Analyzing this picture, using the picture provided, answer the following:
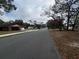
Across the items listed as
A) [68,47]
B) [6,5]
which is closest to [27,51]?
[68,47]

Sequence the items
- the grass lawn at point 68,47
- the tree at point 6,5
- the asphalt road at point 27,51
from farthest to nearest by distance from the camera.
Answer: the tree at point 6,5, the grass lawn at point 68,47, the asphalt road at point 27,51

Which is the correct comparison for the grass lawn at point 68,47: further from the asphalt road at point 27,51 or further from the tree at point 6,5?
the tree at point 6,5

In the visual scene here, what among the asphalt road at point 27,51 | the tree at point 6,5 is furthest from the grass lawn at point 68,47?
the tree at point 6,5

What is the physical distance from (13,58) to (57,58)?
2.46 metres

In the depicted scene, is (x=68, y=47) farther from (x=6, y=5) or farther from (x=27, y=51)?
(x=6, y=5)

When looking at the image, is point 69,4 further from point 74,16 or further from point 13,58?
point 13,58

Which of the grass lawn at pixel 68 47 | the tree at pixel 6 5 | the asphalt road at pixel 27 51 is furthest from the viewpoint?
the tree at pixel 6 5

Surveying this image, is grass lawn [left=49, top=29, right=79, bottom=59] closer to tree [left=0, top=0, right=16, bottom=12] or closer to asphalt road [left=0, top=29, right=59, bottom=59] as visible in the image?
asphalt road [left=0, top=29, right=59, bottom=59]

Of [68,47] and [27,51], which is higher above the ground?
[27,51]

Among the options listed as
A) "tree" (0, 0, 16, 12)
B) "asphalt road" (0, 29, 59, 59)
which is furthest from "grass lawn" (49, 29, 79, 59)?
"tree" (0, 0, 16, 12)

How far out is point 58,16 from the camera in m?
82.8

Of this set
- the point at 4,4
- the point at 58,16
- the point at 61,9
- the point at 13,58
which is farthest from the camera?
the point at 58,16

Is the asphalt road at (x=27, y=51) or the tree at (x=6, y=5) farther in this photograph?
the tree at (x=6, y=5)

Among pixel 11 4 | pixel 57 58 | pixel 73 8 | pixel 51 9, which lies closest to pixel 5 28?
pixel 51 9
